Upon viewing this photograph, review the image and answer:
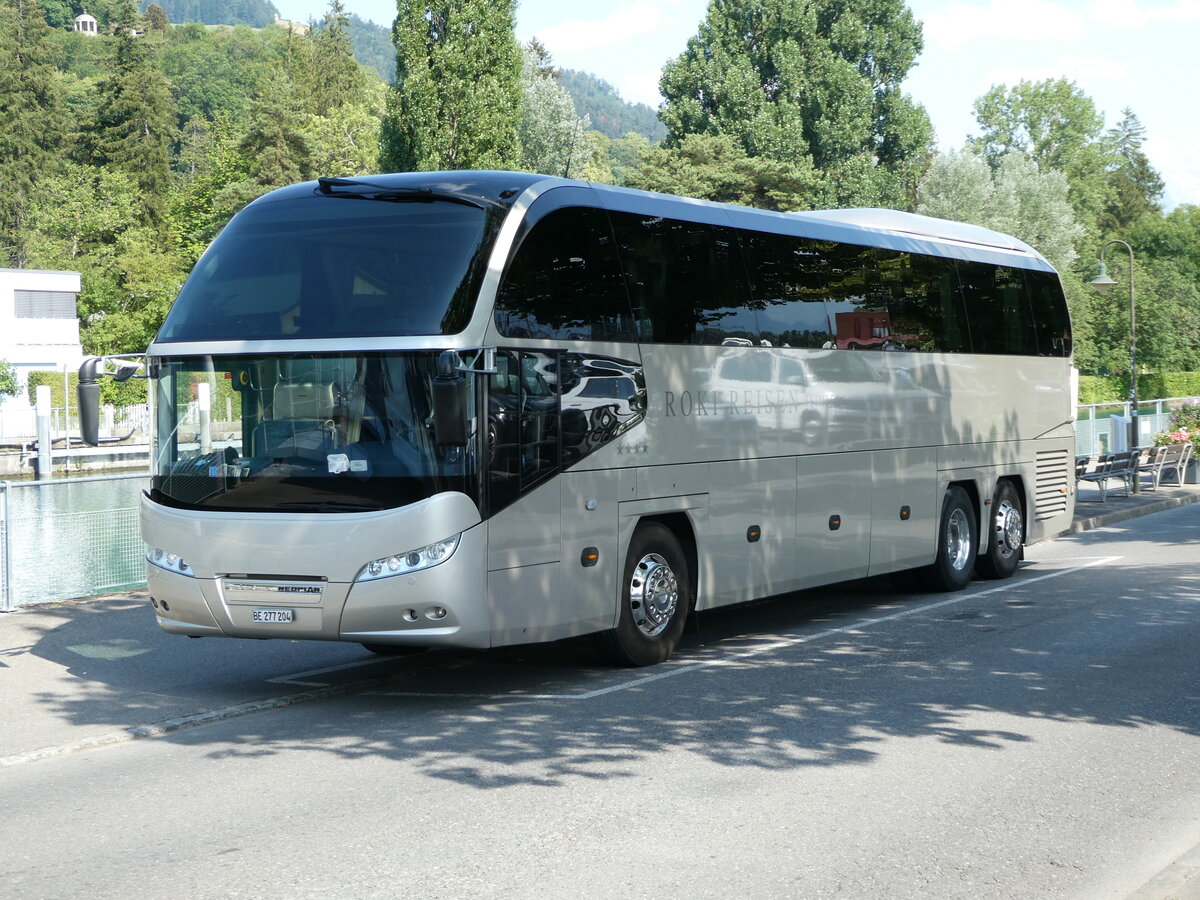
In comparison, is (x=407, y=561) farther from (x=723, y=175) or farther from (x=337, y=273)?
(x=723, y=175)

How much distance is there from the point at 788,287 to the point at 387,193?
4.33 metres

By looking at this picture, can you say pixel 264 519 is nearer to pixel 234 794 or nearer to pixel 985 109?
pixel 234 794

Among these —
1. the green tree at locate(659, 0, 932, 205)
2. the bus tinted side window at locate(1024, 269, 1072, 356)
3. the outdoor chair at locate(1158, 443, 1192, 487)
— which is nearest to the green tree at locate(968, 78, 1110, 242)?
the green tree at locate(659, 0, 932, 205)

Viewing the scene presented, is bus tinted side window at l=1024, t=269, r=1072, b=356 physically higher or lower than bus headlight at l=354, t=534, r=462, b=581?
higher

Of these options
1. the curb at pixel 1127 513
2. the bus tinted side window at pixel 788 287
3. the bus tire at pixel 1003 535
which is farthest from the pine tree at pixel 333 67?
the bus tinted side window at pixel 788 287

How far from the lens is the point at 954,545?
620 inches

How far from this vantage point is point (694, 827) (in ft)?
21.3

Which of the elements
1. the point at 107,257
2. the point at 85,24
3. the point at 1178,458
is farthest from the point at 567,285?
the point at 85,24

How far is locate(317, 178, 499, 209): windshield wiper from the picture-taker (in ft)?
31.7

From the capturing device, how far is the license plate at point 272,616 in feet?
30.4

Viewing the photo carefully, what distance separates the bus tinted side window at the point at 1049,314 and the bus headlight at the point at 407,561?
35.0ft

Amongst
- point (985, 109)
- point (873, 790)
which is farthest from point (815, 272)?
point (985, 109)

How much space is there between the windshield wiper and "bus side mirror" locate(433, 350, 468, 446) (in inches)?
51.1

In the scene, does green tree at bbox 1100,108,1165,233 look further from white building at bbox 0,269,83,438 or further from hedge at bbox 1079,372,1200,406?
white building at bbox 0,269,83,438
